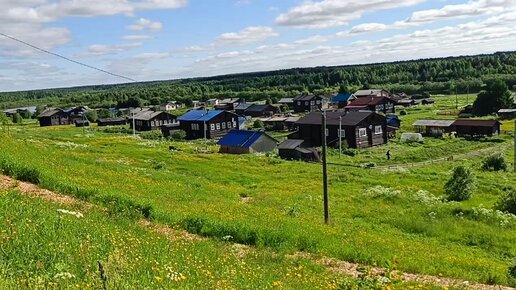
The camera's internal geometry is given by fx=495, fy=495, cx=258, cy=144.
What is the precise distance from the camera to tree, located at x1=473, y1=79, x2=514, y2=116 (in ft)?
281

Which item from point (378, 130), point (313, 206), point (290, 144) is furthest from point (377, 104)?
point (313, 206)

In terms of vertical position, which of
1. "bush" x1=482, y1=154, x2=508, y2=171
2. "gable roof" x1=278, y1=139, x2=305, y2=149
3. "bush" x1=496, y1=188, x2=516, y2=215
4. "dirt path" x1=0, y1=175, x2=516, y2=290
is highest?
"dirt path" x1=0, y1=175, x2=516, y2=290

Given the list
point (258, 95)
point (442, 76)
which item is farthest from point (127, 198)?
point (442, 76)

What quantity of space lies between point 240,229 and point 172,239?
246 cm

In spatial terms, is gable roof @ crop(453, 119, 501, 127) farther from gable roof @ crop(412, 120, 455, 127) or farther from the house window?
the house window

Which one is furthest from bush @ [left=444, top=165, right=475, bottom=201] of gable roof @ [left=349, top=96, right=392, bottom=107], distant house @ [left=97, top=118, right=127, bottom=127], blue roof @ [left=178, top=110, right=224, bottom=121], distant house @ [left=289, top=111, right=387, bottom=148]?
distant house @ [left=97, top=118, right=127, bottom=127]

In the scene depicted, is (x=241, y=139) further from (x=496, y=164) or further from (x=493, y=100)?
(x=493, y=100)

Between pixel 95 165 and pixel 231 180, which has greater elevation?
pixel 95 165

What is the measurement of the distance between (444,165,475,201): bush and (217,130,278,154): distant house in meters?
28.5

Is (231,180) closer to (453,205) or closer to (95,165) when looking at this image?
(95,165)

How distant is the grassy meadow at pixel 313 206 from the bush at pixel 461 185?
77 cm

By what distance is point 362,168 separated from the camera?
43.2 m

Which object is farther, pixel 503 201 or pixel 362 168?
pixel 362 168

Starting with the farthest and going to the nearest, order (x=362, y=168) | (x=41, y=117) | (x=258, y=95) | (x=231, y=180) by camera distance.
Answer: (x=258, y=95)
(x=41, y=117)
(x=362, y=168)
(x=231, y=180)
